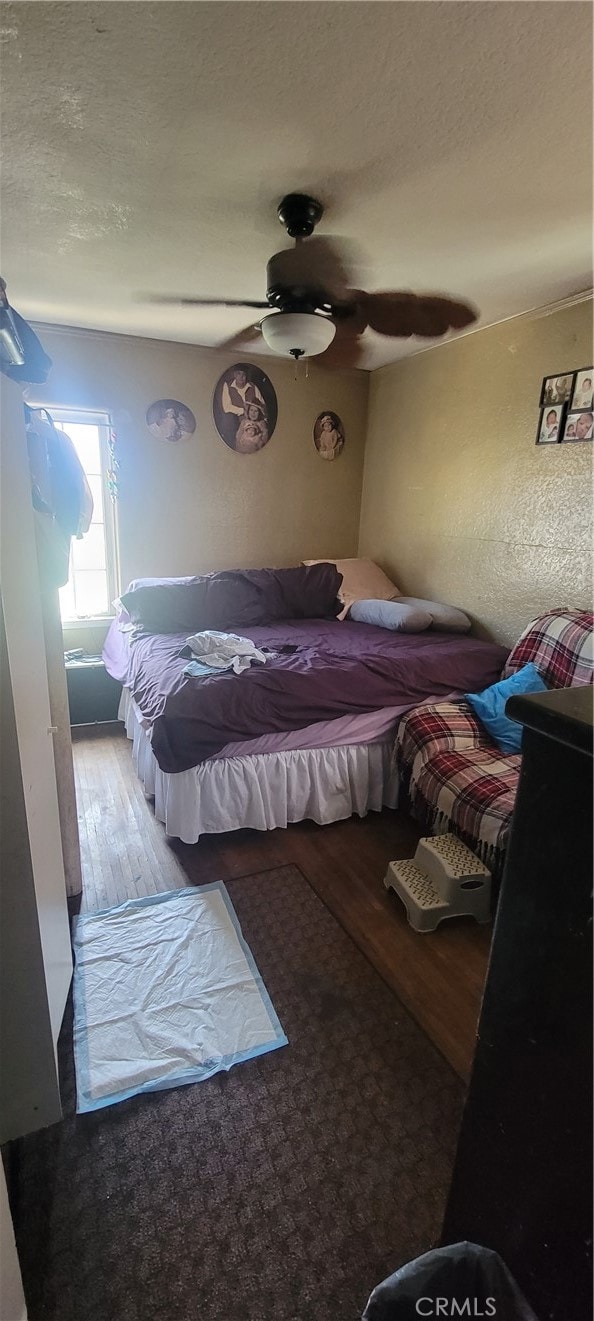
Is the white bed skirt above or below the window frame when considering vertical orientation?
below

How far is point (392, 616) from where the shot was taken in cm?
325

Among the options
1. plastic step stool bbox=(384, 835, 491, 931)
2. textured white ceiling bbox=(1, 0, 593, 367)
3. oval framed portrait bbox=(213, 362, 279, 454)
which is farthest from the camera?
oval framed portrait bbox=(213, 362, 279, 454)

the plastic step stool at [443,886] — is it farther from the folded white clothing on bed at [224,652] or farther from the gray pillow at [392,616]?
the gray pillow at [392,616]

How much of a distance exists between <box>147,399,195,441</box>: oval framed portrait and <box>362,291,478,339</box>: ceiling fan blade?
1.52 meters

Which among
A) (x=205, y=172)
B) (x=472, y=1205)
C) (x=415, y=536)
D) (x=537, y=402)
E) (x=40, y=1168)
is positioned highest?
(x=205, y=172)

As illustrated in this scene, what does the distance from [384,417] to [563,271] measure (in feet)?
5.79

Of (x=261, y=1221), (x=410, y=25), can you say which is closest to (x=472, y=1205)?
(x=261, y=1221)

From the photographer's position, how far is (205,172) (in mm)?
1631

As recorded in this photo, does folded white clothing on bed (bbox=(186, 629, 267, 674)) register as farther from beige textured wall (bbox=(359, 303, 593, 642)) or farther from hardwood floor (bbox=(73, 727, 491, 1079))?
beige textured wall (bbox=(359, 303, 593, 642))

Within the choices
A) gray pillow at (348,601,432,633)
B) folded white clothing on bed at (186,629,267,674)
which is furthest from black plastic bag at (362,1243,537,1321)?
gray pillow at (348,601,432,633)

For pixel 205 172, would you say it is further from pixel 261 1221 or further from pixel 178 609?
pixel 261 1221

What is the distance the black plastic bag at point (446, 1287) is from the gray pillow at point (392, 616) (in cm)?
263


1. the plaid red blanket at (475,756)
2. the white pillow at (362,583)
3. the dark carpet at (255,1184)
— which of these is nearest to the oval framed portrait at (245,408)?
the white pillow at (362,583)

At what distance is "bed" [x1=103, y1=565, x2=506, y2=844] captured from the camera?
222cm
